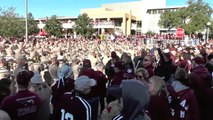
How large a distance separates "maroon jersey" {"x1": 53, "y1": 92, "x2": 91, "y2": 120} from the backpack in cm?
139

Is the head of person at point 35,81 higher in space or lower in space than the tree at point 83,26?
lower

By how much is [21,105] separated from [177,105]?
2.31 metres

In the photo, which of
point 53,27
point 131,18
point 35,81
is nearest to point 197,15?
point 53,27

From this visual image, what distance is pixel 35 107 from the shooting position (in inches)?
181

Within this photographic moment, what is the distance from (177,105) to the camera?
5.04 meters

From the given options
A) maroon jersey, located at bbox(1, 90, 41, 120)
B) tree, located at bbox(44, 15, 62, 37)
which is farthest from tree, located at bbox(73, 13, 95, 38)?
maroon jersey, located at bbox(1, 90, 41, 120)

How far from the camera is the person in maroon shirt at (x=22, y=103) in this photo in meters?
4.27

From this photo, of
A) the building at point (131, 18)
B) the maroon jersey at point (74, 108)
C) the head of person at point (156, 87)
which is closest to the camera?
the maroon jersey at point (74, 108)

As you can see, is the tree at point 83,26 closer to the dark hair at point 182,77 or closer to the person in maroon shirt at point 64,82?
the person in maroon shirt at point 64,82

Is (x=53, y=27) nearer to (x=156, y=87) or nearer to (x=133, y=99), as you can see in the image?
(x=156, y=87)

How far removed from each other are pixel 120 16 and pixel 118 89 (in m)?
94.2

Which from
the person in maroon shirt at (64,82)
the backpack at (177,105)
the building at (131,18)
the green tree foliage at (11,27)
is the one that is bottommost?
the backpack at (177,105)

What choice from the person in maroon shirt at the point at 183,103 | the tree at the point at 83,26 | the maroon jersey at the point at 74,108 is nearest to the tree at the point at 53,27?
the tree at the point at 83,26

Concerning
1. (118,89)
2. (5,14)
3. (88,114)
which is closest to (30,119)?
(88,114)
